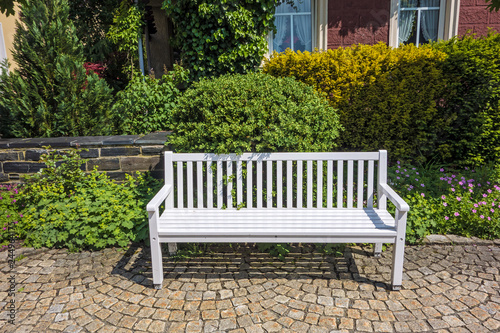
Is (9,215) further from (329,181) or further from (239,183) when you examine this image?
(329,181)

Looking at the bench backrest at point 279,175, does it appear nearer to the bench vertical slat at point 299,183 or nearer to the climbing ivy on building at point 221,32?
the bench vertical slat at point 299,183

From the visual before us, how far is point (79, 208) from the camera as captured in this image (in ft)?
13.1

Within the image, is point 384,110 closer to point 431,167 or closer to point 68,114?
point 431,167

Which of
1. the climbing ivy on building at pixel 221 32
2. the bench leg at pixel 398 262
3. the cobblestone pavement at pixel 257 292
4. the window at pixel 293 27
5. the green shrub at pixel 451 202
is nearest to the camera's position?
the cobblestone pavement at pixel 257 292

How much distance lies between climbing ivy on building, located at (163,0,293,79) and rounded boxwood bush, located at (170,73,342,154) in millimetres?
2357

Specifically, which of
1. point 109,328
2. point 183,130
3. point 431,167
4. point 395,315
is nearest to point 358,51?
point 431,167

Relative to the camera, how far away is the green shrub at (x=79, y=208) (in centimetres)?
389

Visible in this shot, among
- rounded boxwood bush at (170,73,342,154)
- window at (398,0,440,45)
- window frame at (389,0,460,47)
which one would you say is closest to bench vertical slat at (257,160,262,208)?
rounded boxwood bush at (170,73,342,154)

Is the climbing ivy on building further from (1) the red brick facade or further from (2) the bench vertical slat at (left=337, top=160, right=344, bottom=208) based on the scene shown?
(2) the bench vertical slat at (left=337, top=160, right=344, bottom=208)

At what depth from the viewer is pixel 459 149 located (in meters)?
5.55

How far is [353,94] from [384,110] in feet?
1.63

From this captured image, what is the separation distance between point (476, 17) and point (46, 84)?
7.37 m

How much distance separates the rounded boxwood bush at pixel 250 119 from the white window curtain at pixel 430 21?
4.51 meters

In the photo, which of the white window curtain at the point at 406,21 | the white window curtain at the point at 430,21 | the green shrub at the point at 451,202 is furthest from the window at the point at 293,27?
the green shrub at the point at 451,202
